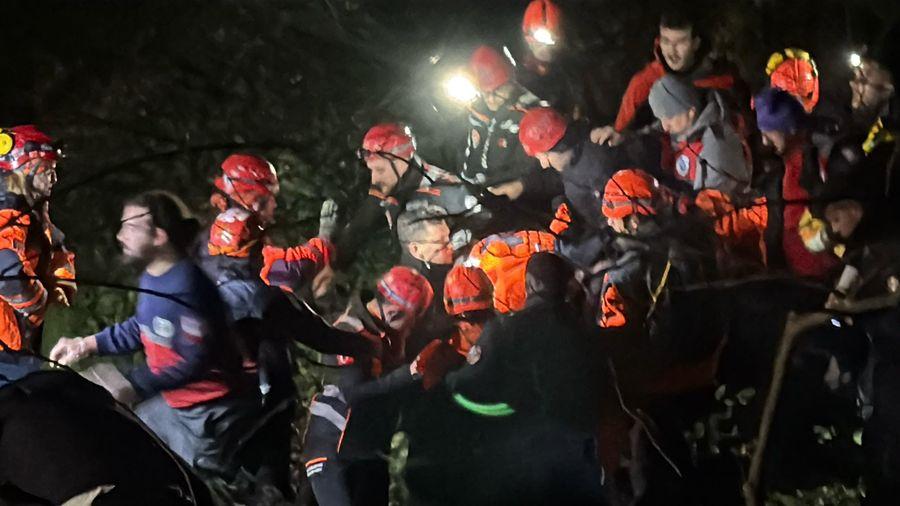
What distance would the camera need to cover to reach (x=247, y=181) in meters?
3.05

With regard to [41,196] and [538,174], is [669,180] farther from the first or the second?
[41,196]

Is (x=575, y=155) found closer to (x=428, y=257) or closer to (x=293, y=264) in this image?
(x=428, y=257)

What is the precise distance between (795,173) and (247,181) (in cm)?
164

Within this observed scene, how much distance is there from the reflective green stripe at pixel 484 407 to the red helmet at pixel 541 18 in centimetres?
109

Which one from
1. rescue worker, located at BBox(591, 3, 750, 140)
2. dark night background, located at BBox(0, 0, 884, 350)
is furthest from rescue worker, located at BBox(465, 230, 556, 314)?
rescue worker, located at BBox(591, 3, 750, 140)

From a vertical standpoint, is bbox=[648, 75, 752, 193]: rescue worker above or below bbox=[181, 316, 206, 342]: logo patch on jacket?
above

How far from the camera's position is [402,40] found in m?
3.14

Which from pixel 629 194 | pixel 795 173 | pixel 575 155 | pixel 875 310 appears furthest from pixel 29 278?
pixel 875 310

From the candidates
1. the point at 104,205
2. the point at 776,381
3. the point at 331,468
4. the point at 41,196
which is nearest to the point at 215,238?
the point at 104,205

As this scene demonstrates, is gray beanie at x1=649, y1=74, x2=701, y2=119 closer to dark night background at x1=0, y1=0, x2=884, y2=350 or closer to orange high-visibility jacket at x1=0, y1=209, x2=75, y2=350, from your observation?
dark night background at x1=0, y1=0, x2=884, y2=350

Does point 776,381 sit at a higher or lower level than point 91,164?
lower

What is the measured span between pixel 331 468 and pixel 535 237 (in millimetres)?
882

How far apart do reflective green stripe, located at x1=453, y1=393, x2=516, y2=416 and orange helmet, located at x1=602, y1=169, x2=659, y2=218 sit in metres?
0.64

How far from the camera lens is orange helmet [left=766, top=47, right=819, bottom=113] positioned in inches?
126
